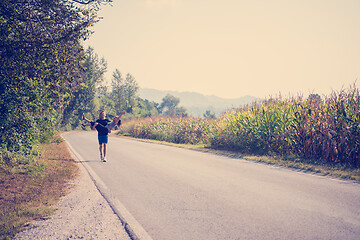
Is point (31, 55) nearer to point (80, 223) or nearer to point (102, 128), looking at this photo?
point (102, 128)

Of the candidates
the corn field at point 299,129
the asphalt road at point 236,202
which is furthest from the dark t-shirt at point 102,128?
the corn field at point 299,129

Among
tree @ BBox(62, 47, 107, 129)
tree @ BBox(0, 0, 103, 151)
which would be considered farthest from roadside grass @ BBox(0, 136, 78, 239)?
tree @ BBox(62, 47, 107, 129)

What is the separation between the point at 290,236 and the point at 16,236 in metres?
4.16

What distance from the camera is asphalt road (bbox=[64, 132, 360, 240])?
14.4ft

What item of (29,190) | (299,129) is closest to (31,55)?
(29,190)

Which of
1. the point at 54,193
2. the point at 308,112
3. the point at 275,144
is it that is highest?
the point at 308,112

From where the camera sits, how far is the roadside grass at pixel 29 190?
16.2 ft

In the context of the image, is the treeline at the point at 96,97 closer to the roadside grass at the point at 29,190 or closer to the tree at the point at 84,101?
the tree at the point at 84,101

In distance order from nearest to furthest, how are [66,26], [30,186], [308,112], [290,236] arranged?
[290,236] → [30,186] → [66,26] → [308,112]

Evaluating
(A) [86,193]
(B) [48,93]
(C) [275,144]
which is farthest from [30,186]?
(C) [275,144]

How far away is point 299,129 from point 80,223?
10.0 meters

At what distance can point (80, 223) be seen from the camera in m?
4.80

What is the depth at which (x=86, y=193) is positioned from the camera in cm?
679

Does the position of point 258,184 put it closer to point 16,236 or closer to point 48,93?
point 16,236
